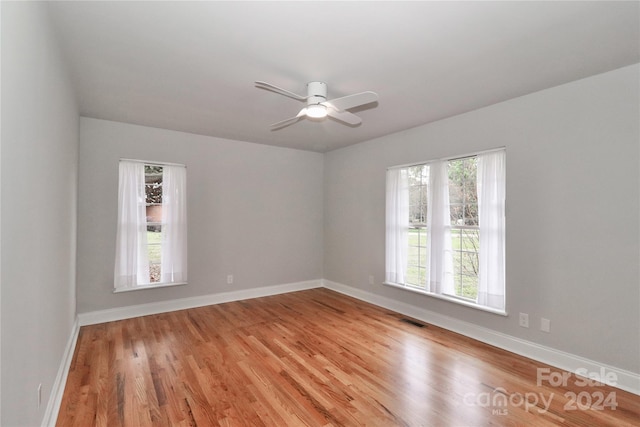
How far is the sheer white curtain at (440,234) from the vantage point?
3.85 meters

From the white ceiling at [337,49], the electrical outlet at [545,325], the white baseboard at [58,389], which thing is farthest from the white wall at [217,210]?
the electrical outlet at [545,325]

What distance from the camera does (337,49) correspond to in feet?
7.32

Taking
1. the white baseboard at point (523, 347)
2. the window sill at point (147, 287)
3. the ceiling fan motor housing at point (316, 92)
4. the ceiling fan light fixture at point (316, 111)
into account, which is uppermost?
the ceiling fan motor housing at point (316, 92)

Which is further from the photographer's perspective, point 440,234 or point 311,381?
point 440,234

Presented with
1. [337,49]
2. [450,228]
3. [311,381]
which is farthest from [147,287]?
[450,228]

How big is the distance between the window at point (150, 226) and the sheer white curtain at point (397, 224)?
300 cm

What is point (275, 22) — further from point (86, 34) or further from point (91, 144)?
point (91, 144)

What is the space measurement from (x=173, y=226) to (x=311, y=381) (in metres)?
2.95

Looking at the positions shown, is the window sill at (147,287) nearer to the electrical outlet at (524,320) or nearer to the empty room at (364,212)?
the empty room at (364,212)

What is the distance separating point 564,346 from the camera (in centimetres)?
284

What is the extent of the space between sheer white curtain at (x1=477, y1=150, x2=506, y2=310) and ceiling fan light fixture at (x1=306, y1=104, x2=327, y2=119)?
1.95 m

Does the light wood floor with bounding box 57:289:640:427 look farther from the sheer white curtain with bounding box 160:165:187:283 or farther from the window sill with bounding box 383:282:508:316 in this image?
the sheer white curtain with bounding box 160:165:187:283

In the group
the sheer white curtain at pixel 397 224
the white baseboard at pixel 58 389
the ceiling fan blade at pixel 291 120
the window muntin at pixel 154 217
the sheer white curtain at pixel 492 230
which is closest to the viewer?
the white baseboard at pixel 58 389

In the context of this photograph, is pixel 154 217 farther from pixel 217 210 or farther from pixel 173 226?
pixel 217 210
